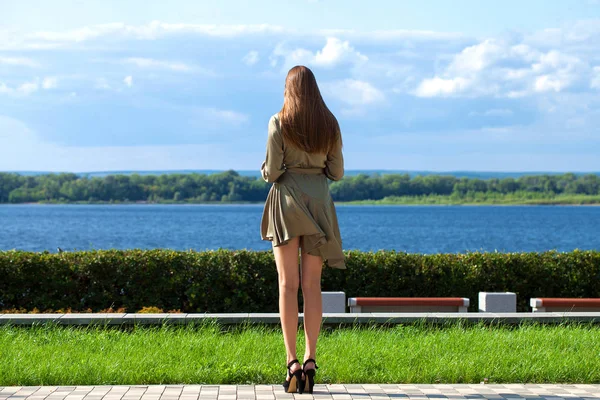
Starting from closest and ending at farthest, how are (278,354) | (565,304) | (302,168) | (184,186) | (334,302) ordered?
(302,168)
(278,354)
(334,302)
(565,304)
(184,186)

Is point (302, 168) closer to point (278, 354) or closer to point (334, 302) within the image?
point (278, 354)

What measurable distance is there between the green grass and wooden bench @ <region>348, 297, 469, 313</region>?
1.73 m

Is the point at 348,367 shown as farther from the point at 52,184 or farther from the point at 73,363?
the point at 52,184

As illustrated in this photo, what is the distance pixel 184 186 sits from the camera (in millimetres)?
129625

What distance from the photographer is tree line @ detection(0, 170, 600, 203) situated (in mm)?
122938

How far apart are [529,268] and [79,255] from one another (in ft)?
20.9

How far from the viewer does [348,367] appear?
606cm

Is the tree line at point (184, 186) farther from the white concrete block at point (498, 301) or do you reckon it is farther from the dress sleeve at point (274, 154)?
the dress sleeve at point (274, 154)

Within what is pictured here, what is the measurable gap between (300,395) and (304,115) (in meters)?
1.96

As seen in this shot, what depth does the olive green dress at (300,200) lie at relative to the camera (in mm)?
5480

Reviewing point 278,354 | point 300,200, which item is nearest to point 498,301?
point 278,354

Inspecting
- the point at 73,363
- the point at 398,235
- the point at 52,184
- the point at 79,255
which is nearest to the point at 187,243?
the point at 398,235

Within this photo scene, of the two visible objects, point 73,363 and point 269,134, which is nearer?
point 269,134

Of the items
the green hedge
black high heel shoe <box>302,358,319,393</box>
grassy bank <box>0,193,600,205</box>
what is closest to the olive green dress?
black high heel shoe <box>302,358,319,393</box>
